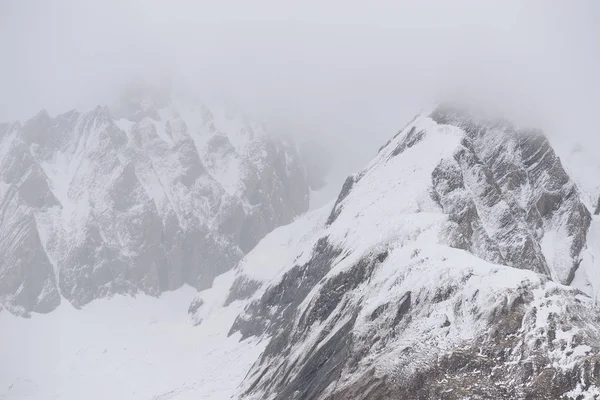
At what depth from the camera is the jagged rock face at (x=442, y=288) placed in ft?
233

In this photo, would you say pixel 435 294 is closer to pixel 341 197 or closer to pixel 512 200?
pixel 512 200

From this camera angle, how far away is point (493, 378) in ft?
228

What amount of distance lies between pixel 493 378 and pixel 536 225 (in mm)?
89886

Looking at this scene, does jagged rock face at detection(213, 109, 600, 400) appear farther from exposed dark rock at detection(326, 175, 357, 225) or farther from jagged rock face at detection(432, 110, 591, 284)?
exposed dark rock at detection(326, 175, 357, 225)

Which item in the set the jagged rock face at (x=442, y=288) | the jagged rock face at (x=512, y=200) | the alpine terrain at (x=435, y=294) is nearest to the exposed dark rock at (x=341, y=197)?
the alpine terrain at (x=435, y=294)

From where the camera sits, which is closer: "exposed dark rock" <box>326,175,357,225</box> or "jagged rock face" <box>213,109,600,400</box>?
"jagged rock face" <box>213,109,600,400</box>

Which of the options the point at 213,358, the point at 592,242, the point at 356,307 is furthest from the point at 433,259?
the point at 213,358

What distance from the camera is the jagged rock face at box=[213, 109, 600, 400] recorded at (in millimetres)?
71125

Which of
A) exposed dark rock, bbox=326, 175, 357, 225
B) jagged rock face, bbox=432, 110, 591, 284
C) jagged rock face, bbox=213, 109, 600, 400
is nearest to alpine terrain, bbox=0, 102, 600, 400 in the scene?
jagged rock face, bbox=213, 109, 600, 400

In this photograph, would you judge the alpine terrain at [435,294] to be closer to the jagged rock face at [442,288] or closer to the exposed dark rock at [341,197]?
the jagged rock face at [442,288]

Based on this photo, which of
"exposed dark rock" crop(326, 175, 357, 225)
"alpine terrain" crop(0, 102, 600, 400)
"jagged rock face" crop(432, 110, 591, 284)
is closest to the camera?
"alpine terrain" crop(0, 102, 600, 400)

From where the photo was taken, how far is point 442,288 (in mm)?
82188

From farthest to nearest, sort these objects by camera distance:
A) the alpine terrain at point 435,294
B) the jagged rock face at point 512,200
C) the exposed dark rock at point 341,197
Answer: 1. the exposed dark rock at point 341,197
2. the jagged rock face at point 512,200
3. the alpine terrain at point 435,294

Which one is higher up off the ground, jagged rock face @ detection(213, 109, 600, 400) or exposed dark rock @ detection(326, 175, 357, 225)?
jagged rock face @ detection(213, 109, 600, 400)
